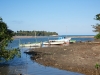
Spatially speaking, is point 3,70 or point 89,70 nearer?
point 89,70

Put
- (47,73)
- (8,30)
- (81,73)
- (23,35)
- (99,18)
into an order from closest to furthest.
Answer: (81,73) < (47,73) < (8,30) < (99,18) < (23,35)

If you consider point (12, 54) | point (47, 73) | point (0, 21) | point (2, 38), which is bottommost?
point (47, 73)

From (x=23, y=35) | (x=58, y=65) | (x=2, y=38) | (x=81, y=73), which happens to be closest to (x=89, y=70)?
(x=81, y=73)

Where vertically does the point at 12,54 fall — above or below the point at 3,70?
above

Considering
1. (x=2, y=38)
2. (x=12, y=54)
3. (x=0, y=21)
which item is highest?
(x=0, y=21)

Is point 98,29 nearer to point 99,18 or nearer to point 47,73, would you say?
point 99,18

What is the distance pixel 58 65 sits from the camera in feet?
Answer: 79.6

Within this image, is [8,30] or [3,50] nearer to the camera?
[3,50]

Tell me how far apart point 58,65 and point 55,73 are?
3638mm

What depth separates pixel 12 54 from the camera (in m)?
24.5

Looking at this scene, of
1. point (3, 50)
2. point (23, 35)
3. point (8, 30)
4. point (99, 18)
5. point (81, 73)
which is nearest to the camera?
point (81, 73)

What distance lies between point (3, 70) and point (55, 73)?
6.23m

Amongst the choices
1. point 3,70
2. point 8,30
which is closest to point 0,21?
point 8,30

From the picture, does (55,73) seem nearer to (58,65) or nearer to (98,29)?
(58,65)
